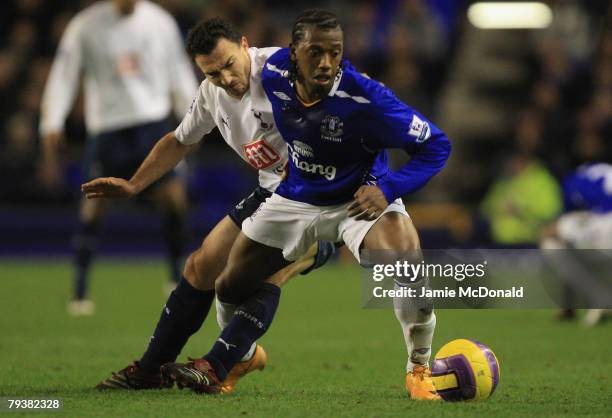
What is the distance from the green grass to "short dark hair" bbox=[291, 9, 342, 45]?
1.56 m

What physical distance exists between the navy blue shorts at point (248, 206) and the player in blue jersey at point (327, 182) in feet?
0.68

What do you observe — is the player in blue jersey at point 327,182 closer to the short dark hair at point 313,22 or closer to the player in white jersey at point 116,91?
the short dark hair at point 313,22

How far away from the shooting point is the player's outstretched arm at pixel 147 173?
548cm

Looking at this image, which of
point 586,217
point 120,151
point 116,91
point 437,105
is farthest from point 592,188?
point 437,105

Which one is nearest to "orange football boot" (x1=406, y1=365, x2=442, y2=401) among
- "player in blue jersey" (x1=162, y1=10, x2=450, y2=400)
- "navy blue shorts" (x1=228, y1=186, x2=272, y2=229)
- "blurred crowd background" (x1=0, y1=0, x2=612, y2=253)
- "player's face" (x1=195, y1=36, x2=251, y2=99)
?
"player in blue jersey" (x1=162, y1=10, x2=450, y2=400)

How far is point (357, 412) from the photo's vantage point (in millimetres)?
4711

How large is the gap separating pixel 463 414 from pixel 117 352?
2.86m

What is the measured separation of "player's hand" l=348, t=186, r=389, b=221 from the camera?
4.96 m

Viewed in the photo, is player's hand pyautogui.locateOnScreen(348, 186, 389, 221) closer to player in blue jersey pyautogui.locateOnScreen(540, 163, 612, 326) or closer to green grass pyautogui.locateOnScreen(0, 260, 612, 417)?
green grass pyautogui.locateOnScreen(0, 260, 612, 417)

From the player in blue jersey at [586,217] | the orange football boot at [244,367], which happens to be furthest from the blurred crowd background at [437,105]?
the orange football boot at [244,367]

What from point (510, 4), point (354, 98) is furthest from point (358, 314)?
point (510, 4)

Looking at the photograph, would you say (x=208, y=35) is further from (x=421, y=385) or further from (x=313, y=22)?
(x=421, y=385)

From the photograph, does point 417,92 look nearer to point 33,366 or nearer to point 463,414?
point 33,366

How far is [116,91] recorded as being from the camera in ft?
30.7
